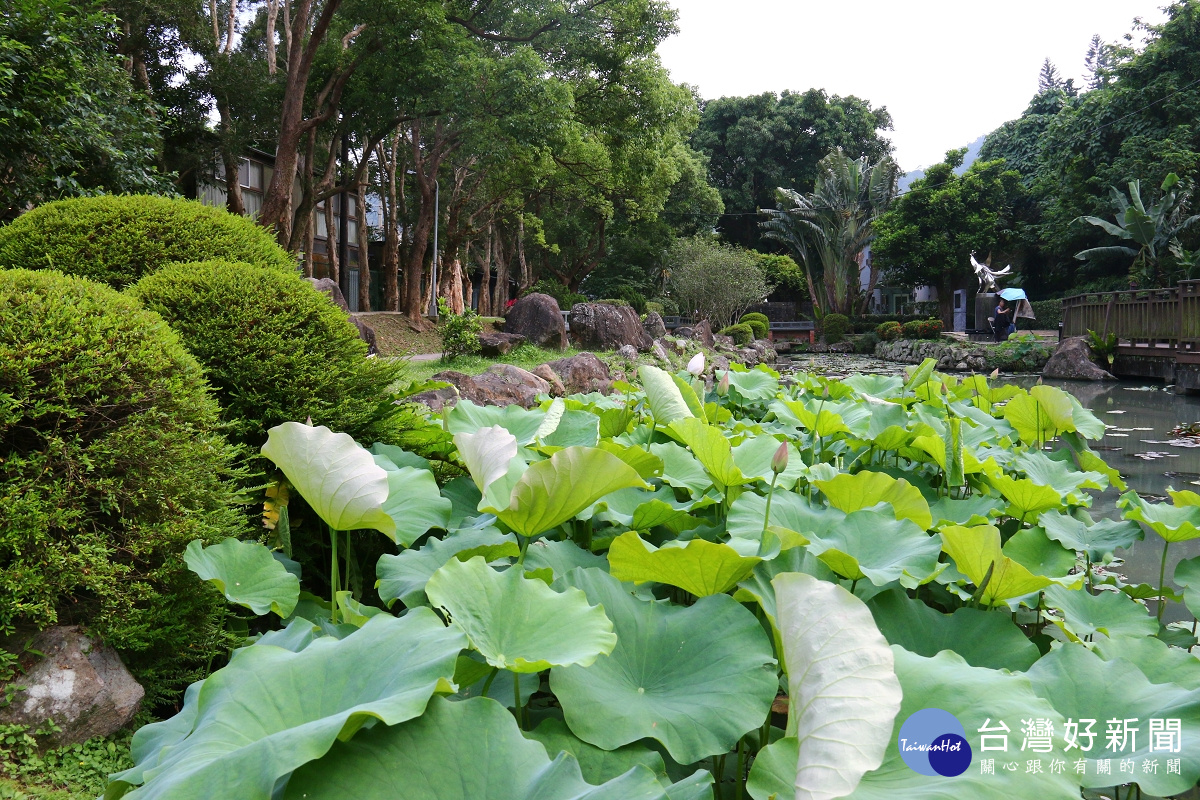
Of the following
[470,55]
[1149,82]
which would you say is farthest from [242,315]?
[1149,82]

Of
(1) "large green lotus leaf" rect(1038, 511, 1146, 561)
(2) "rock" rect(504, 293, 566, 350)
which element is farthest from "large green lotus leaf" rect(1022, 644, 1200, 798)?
(2) "rock" rect(504, 293, 566, 350)

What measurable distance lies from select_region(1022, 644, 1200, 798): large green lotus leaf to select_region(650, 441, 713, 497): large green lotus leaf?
0.86 m

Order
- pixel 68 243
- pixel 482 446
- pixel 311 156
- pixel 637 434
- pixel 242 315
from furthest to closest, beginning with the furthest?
pixel 311 156 → pixel 68 243 → pixel 242 315 → pixel 637 434 → pixel 482 446

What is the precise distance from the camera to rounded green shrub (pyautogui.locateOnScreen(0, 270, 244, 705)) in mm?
1594

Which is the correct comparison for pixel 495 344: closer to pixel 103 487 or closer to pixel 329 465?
pixel 103 487

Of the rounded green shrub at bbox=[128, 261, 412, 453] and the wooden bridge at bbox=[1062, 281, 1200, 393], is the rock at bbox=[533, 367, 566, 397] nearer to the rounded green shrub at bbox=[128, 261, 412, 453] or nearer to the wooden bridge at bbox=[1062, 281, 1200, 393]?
the rounded green shrub at bbox=[128, 261, 412, 453]

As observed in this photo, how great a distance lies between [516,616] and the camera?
3.22 ft

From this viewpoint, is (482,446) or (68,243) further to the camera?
(68,243)

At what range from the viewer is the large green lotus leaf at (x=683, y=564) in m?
1.06

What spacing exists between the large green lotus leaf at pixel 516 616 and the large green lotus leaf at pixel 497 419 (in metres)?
0.94

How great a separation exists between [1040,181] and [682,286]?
13970mm

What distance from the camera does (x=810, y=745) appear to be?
0.67 m

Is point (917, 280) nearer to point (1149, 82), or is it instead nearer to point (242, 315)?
point (1149, 82)

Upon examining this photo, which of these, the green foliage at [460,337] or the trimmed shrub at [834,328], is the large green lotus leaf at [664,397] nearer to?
the green foliage at [460,337]
